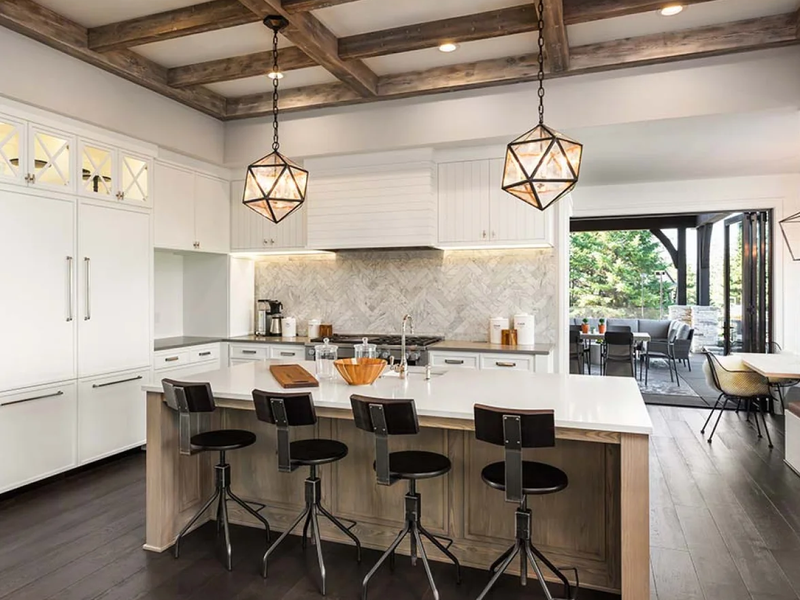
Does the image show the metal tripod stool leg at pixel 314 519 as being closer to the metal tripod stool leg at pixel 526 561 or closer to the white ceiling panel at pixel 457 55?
the metal tripod stool leg at pixel 526 561

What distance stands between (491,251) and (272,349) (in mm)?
2332

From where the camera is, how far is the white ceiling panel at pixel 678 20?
10.7 ft

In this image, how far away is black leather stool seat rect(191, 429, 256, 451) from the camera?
2.65 metres

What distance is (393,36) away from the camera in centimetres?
360

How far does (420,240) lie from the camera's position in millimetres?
→ 4785

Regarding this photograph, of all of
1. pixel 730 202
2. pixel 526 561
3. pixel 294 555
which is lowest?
pixel 294 555

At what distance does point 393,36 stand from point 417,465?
2801 millimetres

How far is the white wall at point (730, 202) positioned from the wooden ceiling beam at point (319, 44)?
3.31 m

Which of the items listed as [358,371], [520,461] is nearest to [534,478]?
[520,461]

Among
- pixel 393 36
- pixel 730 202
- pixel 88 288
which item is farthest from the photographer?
pixel 730 202

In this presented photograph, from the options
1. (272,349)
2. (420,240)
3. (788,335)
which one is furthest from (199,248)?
(788,335)

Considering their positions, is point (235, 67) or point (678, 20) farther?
point (235, 67)

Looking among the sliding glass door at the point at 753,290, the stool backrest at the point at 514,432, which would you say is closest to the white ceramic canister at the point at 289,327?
the stool backrest at the point at 514,432

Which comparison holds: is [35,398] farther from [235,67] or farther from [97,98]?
[235,67]
